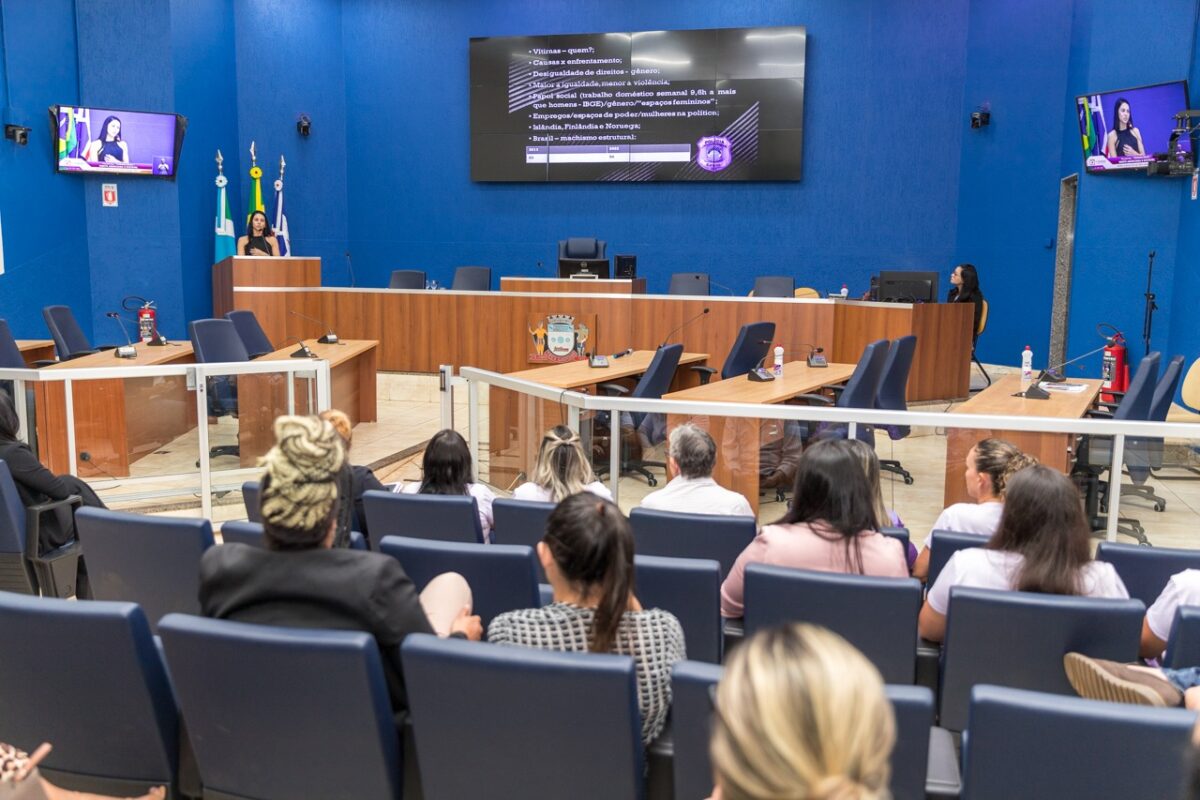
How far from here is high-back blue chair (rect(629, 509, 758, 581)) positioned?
10.8ft

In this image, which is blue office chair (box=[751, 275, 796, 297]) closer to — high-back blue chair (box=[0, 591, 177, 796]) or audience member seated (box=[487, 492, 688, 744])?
audience member seated (box=[487, 492, 688, 744])

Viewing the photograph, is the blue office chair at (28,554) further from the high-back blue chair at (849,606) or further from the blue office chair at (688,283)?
the blue office chair at (688,283)

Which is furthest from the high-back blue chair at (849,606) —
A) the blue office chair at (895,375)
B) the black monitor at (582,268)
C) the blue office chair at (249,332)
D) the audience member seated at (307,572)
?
the black monitor at (582,268)

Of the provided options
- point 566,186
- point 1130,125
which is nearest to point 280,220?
point 566,186

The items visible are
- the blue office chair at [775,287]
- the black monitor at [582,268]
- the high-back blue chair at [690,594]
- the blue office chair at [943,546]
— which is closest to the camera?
the high-back blue chair at [690,594]

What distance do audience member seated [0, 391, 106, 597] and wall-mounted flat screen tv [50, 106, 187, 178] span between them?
303 inches

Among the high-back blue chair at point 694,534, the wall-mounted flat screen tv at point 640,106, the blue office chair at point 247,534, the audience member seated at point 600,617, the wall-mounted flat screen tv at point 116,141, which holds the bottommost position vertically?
the high-back blue chair at point 694,534

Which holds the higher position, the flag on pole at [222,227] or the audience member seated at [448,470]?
the flag on pole at [222,227]

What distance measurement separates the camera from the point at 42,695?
213 centimetres

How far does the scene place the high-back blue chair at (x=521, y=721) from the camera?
1816mm

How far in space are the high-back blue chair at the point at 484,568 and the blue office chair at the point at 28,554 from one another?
1.66 m

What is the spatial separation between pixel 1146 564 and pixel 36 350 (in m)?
8.26

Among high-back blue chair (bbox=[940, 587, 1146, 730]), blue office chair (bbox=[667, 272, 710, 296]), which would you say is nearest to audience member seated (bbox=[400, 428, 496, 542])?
high-back blue chair (bbox=[940, 587, 1146, 730])

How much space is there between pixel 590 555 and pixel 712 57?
444 inches
